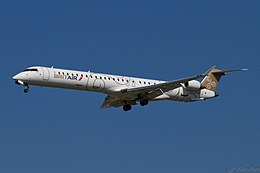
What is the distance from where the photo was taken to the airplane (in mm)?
38500

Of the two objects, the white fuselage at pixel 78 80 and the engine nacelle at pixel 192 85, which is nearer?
the white fuselage at pixel 78 80

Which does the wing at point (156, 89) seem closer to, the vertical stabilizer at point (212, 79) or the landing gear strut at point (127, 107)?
the landing gear strut at point (127, 107)

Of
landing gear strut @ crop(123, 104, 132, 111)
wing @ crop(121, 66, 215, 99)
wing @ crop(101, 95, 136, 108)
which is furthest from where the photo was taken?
landing gear strut @ crop(123, 104, 132, 111)

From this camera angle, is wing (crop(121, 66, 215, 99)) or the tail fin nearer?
wing (crop(121, 66, 215, 99))

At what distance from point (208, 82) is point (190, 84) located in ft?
8.86

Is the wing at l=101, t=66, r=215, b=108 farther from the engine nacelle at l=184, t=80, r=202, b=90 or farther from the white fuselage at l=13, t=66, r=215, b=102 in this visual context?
the engine nacelle at l=184, t=80, r=202, b=90

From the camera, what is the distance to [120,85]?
40.2m

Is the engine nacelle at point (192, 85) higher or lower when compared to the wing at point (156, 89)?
higher

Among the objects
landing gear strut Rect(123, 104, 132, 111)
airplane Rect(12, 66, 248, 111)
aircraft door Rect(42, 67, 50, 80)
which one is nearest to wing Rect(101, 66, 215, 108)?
airplane Rect(12, 66, 248, 111)

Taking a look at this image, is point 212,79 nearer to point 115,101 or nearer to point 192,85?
point 192,85

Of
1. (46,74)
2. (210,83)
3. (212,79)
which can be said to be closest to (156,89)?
(210,83)

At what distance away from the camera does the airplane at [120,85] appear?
126 ft

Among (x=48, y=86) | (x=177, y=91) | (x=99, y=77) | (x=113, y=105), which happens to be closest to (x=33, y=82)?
(x=48, y=86)

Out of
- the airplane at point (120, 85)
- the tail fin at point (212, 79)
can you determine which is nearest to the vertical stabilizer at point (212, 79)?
the tail fin at point (212, 79)
